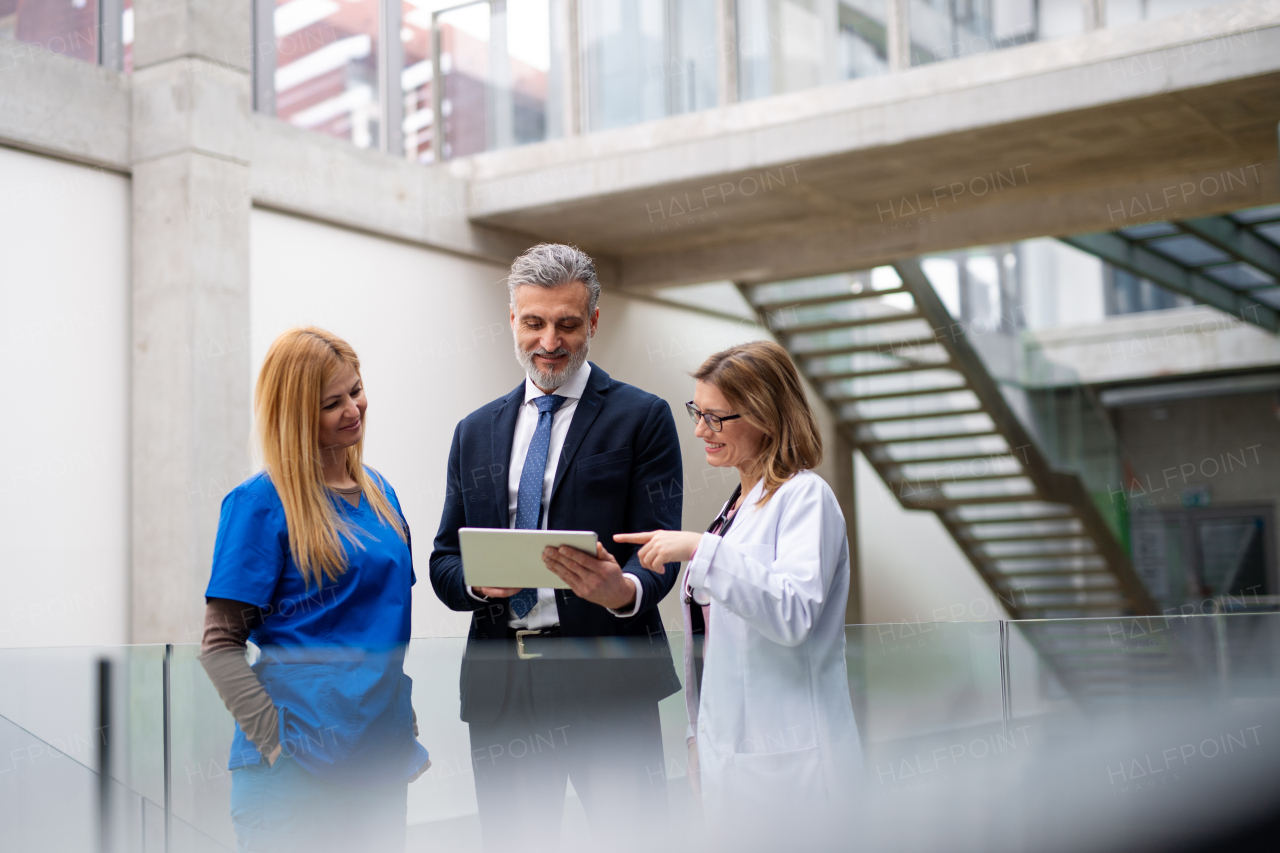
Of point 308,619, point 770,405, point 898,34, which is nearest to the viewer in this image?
point 770,405

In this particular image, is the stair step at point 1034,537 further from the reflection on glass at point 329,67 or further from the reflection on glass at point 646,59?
the reflection on glass at point 329,67

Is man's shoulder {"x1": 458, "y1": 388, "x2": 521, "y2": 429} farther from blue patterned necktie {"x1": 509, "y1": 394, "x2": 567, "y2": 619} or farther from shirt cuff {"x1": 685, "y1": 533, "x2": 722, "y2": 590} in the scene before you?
shirt cuff {"x1": 685, "y1": 533, "x2": 722, "y2": 590}

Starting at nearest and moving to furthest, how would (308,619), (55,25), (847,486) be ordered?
(308,619)
(55,25)
(847,486)

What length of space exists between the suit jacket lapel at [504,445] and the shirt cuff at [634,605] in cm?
32

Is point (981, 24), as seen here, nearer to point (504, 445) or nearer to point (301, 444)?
point (504, 445)

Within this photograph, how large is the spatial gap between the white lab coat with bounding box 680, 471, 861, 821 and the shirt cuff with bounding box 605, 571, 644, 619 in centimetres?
19

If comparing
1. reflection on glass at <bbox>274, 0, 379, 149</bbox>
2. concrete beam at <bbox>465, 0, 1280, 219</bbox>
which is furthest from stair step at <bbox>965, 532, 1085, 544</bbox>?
reflection on glass at <bbox>274, 0, 379, 149</bbox>

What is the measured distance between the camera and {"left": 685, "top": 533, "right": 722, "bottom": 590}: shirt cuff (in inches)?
80.4

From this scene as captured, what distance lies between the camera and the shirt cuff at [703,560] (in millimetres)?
2041

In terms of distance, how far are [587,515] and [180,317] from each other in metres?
3.40

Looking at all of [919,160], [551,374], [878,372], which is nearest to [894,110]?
[919,160]

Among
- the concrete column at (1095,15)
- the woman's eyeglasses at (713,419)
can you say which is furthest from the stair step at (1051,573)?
the woman's eyeglasses at (713,419)

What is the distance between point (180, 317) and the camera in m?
5.36

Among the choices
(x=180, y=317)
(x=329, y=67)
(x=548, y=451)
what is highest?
(x=329, y=67)
